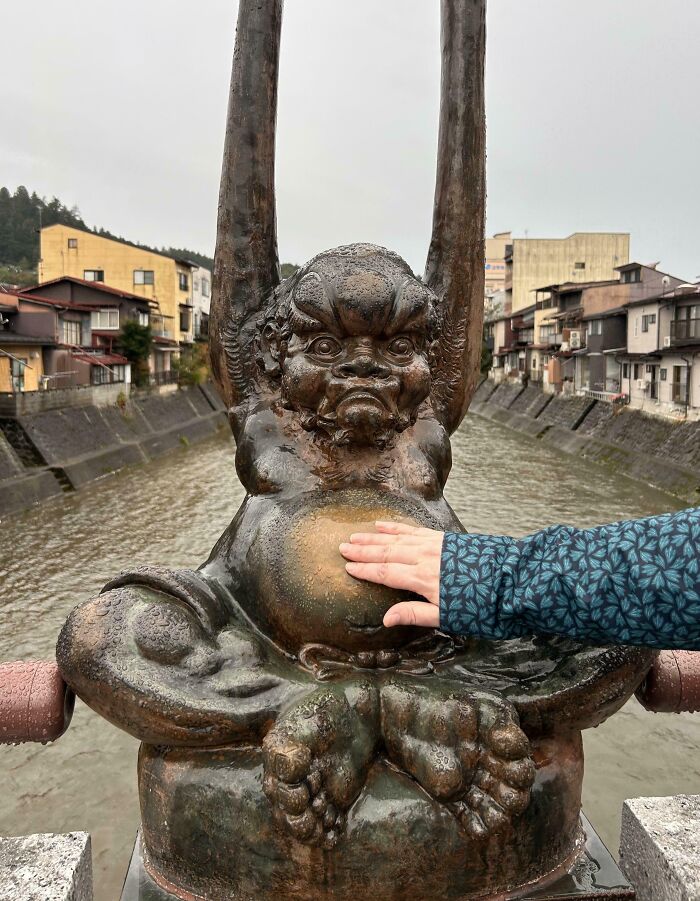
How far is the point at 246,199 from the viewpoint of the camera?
279cm

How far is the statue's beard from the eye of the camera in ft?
7.54

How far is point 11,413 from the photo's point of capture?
17312mm

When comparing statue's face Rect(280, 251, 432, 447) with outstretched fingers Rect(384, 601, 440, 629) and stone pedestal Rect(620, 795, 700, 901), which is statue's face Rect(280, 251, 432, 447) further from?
stone pedestal Rect(620, 795, 700, 901)

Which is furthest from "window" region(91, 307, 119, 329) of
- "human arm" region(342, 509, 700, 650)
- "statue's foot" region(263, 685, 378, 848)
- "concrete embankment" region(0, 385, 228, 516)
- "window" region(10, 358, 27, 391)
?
"human arm" region(342, 509, 700, 650)

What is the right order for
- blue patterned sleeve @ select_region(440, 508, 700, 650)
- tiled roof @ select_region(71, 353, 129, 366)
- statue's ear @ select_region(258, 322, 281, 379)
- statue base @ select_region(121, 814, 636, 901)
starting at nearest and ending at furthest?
blue patterned sleeve @ select_region(440, 508, 700, 650)
statue base @ select_region(121, 814, 636, 901)
statue's ear @ select_region(258, 322, 281, 379)
tiled roof @ select_region(71, 353, 129, 366)

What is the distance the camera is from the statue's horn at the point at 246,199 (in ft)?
8.96

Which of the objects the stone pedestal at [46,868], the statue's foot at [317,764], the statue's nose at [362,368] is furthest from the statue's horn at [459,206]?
the stone pedestal at [46,868]

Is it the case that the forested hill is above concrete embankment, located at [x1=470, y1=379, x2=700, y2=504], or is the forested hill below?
above

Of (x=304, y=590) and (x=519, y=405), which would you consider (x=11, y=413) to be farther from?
(x=519, y=405)

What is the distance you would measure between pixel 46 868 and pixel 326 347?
1.72 meters

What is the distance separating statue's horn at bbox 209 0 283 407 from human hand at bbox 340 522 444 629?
1.01 meters

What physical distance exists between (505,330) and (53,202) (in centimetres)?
3696

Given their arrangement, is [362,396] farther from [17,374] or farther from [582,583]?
[17,374]

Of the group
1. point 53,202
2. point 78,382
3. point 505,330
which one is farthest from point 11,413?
point 53,202
